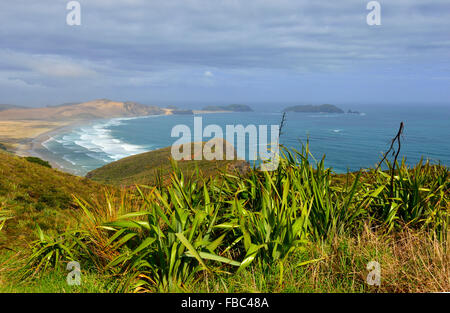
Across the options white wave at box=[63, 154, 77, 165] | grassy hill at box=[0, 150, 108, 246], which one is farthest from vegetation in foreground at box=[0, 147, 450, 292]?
white wave at box=[63, 154, 77, 165]

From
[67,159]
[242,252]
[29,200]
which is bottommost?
[67,159]

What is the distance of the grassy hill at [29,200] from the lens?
33.8 feet

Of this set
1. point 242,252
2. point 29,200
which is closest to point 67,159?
point 29,200

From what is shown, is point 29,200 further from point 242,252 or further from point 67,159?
point 67,159

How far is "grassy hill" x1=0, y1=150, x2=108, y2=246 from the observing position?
10.3 m

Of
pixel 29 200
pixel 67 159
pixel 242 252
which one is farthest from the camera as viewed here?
pixel 67 159

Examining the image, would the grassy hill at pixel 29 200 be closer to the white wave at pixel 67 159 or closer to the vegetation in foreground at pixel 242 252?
the vegetation in foreground at pixel 242 252

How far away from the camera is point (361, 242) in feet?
17.1

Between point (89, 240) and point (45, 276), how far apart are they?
84 centimetres

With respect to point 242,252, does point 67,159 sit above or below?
below

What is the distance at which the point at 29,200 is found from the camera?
14.2 m

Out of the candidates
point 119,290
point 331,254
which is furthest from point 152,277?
point 331,254
